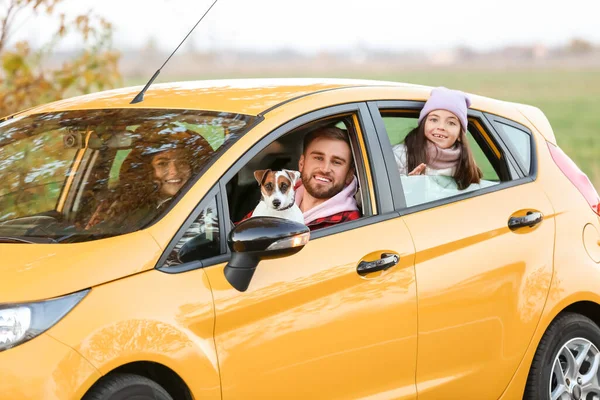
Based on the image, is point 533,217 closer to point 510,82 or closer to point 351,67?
point 510,82

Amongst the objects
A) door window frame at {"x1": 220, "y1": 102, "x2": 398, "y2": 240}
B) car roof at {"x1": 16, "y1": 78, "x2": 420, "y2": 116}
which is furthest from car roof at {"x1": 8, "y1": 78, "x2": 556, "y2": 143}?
door window frame at {"x1": 220, "y1": 102, "x2": 398, "y2": 240}

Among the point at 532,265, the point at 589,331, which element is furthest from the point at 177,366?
Result: the point at 589,331

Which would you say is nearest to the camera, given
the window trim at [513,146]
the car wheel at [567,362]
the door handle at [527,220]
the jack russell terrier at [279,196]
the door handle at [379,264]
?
the door handle at [379,264]

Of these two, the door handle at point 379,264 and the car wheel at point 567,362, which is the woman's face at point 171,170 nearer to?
the door handle at point 379,264

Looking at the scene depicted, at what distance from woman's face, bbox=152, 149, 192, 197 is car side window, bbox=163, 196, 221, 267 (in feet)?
0.47

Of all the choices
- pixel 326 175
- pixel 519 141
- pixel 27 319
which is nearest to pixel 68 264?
pixel 27 319

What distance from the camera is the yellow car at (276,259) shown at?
3.52 meters

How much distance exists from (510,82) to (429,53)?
43064 millimetres

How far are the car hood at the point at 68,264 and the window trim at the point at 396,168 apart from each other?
133 centimetres

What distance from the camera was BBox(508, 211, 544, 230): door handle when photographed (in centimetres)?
500

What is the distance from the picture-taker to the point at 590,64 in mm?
109562

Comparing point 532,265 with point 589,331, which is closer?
point 532,265

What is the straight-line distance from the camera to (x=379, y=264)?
432 centimetres

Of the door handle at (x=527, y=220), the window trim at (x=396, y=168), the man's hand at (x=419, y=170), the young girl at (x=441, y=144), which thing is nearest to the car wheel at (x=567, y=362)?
the door handle at (x=527, y=220)
